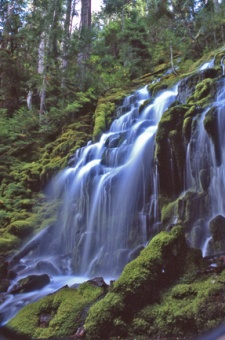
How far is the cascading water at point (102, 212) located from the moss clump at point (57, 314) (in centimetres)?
93

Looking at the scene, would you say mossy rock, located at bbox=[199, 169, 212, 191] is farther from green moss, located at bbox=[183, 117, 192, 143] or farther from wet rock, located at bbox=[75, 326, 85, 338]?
wet rock, located at bbox=[75, 326, 85, 338]

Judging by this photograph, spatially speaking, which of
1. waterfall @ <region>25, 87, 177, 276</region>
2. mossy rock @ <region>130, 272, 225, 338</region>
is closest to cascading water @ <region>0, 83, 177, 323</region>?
waterfall @ <region>25, 87, 177, 276</region>

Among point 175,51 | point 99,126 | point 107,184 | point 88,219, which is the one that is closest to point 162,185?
point 107,184

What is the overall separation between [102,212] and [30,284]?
3.03 metres

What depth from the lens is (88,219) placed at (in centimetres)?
827

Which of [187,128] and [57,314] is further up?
[187,128]

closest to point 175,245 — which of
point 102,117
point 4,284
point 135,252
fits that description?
point 135,252

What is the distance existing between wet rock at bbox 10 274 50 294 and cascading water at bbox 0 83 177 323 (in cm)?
15

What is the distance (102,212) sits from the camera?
8.09 m

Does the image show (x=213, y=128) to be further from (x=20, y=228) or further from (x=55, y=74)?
(x=55, y=74)

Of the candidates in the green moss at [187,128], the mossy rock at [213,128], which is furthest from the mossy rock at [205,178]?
the green moss at [187,128]

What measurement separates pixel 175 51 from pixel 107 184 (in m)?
14.2

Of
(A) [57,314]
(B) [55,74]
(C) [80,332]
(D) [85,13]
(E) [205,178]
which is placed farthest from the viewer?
(D) [85,13]

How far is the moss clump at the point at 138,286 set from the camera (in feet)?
11.7
